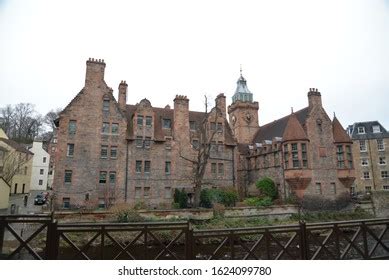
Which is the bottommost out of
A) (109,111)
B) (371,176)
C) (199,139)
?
(371,176)

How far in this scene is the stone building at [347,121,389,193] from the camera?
1188 inches

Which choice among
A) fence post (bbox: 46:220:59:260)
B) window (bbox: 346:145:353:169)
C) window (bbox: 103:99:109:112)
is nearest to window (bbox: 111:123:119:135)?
window (bbox: 103:99:109:112)

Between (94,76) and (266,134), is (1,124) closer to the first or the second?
(94,76)

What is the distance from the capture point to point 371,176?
30750 millimetres

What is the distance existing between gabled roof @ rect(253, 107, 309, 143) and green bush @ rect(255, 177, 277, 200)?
Result: 4.60 meters

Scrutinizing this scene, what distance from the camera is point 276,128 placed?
26.0m

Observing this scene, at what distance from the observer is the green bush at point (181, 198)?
19.5 meters

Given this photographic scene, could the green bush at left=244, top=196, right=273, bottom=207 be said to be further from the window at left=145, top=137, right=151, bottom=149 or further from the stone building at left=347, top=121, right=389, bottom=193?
the stone building at left=347, top=121, right=389, bottom=193

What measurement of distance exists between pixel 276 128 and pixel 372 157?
1362 centimetres

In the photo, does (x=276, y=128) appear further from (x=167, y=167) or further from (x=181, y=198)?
(x=181, y=198)

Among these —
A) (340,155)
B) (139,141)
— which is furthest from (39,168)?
(340,155)

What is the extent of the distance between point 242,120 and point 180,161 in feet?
42.6
